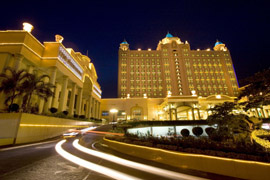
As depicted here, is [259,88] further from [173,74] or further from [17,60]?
[173,74]

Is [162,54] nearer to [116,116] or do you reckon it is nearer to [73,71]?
[116,116]

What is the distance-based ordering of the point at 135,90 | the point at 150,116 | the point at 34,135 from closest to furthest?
the point at 34,135
the point at 150,116
the point at 135,90

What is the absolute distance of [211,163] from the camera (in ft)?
16.7

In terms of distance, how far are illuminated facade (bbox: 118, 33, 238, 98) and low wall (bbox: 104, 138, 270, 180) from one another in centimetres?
6116

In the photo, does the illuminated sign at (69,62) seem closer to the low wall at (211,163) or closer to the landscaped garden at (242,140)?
the landscaped garden at (242,140)

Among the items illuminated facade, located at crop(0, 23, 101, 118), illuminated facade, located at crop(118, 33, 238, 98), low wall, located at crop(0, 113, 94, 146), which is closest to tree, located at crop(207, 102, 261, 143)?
low wall, located at crop(0, 113, 94, 146)

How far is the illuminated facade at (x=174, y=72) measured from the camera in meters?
69.7

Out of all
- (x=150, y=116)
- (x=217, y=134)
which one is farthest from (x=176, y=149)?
(x=150, y=116)

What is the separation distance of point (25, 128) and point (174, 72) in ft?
231

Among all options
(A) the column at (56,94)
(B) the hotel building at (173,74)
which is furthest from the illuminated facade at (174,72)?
(A) the column at (56,94)

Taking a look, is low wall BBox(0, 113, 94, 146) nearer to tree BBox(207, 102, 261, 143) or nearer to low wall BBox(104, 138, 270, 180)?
low wall BBox(104, 138, 270, 180)

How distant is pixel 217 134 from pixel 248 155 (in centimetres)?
598

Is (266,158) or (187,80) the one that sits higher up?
(187,80)

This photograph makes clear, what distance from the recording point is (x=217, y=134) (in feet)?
33.1
